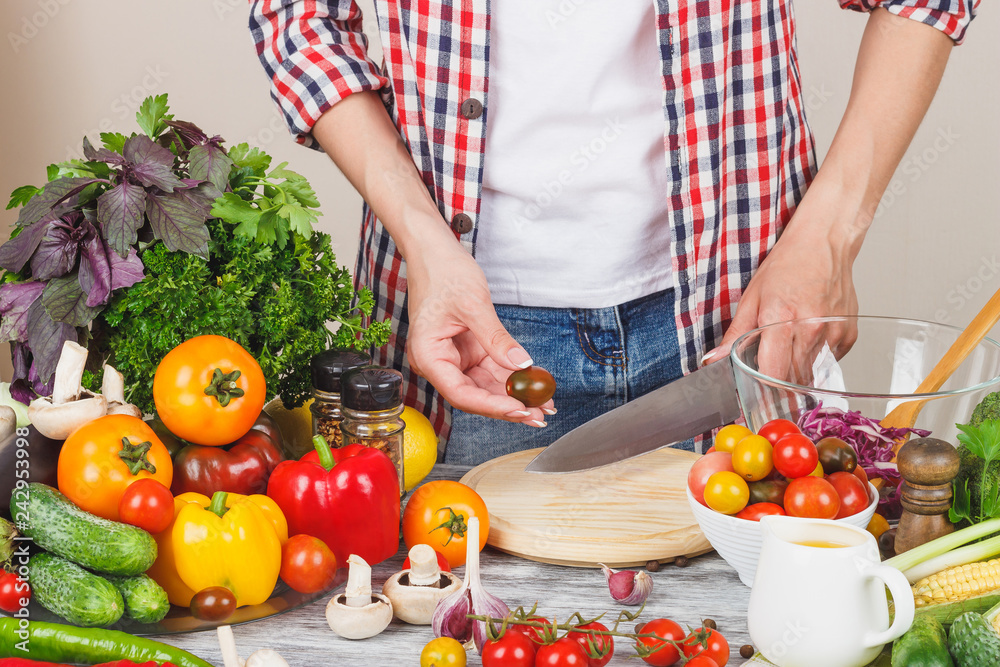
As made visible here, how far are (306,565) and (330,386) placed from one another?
0.84ft

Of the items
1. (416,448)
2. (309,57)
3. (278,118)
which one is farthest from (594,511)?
(278,118)

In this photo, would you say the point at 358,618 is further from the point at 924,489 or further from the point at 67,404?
the point at 924,489

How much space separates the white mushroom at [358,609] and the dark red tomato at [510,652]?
0.45ft

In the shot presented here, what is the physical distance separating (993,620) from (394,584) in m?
0.54

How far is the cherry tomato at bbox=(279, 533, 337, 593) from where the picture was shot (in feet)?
3.00

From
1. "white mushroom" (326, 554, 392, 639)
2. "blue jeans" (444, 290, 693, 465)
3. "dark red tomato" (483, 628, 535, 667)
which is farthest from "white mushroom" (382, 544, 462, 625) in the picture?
"blue jeans" (444, 290, 693, 465)

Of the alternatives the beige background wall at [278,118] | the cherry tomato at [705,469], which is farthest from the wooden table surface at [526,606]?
the beige background wall at [278,118]

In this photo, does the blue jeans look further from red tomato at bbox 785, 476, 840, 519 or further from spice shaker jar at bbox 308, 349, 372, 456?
red tomato at bbox 785, 476, 840, 519

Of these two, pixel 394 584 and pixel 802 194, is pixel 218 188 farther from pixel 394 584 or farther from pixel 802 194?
pixel 802 194

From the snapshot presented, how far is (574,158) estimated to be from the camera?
1379mm

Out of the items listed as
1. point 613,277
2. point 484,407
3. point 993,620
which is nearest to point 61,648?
point 484,407

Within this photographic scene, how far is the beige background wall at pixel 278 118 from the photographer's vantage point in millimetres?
2490

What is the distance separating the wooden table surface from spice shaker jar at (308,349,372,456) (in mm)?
189

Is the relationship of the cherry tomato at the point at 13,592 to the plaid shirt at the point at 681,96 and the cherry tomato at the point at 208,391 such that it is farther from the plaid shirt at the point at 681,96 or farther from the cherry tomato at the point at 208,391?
the plaid shirt at the point at 681,96
